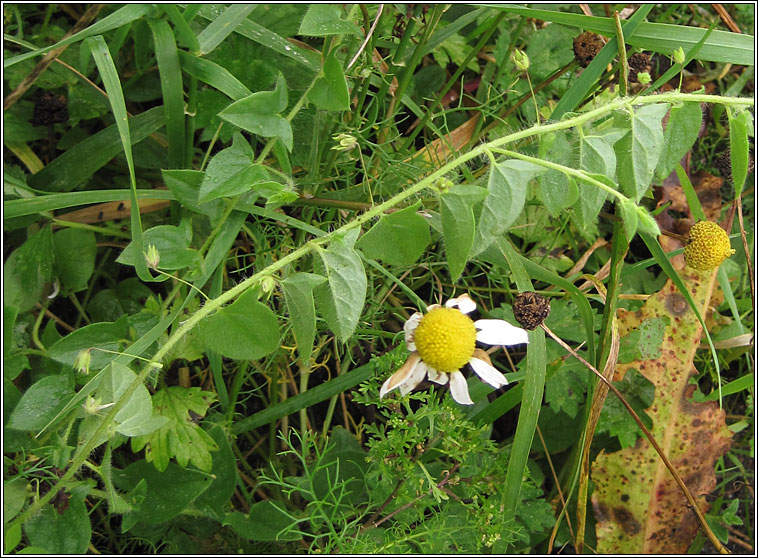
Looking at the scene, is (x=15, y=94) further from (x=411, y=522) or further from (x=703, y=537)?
(x=703, y=537)

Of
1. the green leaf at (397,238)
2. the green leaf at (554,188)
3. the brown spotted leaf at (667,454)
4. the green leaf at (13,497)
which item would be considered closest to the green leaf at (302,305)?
the green leaf at (397,238)

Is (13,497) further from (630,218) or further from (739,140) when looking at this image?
(739,140)

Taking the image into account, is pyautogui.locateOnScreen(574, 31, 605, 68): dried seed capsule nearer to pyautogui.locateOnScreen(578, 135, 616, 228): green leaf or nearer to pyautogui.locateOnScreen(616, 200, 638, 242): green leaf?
pyautogui.locateOnScreen(578, 135, 616, 228): green leaf

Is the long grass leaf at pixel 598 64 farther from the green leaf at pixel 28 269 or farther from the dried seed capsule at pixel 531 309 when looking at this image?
the green leaf at pixel 28 269

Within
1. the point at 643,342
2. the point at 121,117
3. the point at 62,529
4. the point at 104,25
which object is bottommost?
the point at 62,529

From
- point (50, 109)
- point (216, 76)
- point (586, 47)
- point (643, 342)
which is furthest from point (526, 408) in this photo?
point (50, 109)
